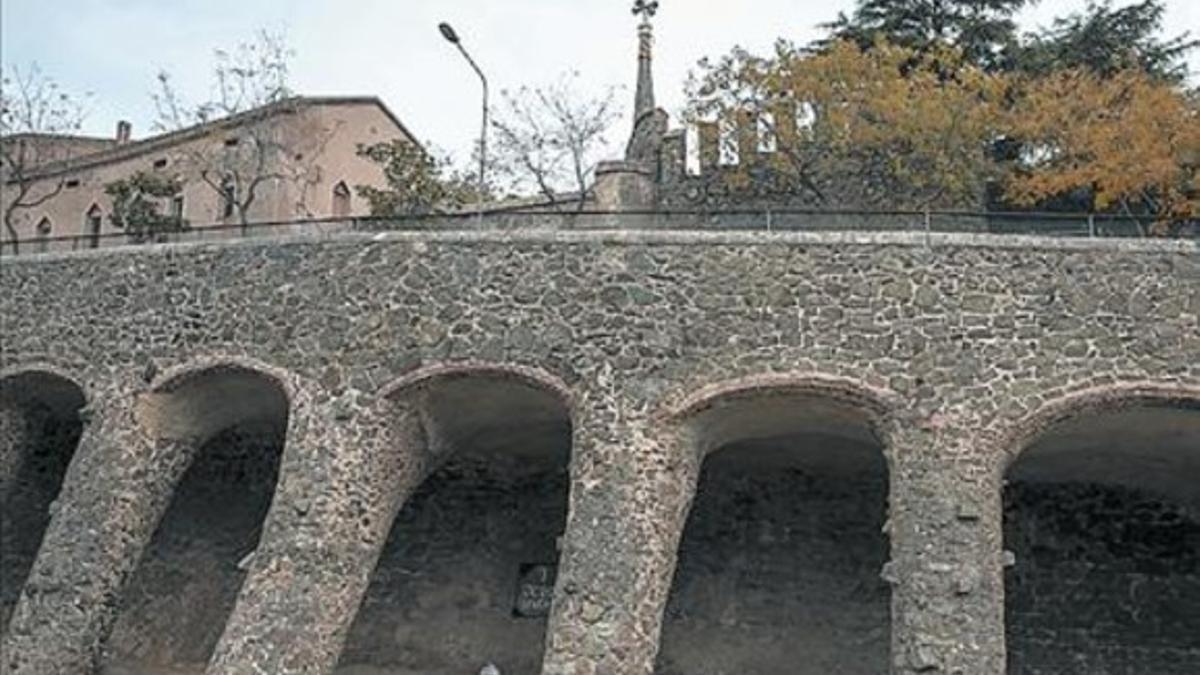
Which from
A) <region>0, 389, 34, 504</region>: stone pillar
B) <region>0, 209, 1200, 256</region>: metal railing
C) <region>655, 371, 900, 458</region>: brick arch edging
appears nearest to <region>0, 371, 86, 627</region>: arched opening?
<region>0, 389, 34, 504</region>: stone pillar

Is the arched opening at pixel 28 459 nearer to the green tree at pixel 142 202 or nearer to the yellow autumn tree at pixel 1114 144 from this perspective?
the green tree at pixel 142 202

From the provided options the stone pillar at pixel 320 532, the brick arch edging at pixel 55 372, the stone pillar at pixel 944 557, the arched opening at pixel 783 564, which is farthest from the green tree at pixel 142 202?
the stone pillar at pixel 944 557

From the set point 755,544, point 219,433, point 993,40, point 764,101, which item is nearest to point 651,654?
point 755,544

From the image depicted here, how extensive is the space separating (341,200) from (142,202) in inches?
186

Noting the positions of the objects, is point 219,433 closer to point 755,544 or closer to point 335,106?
point 755,544

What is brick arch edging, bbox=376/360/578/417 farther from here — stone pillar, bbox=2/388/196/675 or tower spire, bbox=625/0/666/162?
tower spire, bbox=625/0/666/162

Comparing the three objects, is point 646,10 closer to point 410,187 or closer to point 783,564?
point 410,187

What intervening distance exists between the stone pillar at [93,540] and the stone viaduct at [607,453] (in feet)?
0.15

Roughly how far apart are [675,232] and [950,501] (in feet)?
16.0

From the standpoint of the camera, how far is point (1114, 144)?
22672 mm

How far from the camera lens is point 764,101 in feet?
86.0

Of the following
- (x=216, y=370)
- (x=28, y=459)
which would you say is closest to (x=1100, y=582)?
(x=216, y=370)

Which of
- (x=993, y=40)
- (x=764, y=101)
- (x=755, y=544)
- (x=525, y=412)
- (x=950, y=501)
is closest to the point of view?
(x=950, y=501)

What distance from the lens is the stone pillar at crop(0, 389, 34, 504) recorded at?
19859 mm
